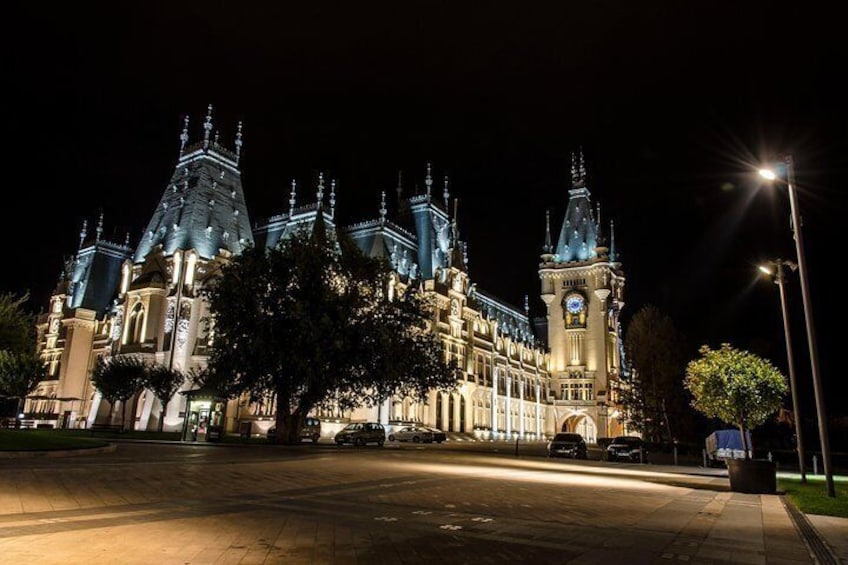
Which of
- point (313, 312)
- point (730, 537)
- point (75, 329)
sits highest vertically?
point (75, 329)

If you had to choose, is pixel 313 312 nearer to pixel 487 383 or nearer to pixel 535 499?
pixel 535 499

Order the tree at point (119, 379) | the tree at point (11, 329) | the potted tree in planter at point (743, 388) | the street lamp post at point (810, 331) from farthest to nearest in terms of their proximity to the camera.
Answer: the tree at point (119, 379), the tree at point (11, 329), the potted tree in planter at point (743, 388), the street lamp post at point (810, 331)

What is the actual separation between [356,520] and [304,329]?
25984 millimetres

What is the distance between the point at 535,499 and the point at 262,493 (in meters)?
6.35

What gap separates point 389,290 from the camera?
248 feet

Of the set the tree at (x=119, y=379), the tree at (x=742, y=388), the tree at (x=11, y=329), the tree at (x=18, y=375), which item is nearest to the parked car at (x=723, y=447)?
the tree at (x=742, y=388)

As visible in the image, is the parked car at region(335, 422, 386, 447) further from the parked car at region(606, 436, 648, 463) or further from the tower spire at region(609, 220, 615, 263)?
the tower spire at region(609, 220, 615, 263)

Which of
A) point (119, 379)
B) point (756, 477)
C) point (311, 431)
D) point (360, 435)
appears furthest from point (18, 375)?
point (756, 477)

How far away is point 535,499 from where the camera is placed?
50.5 feet

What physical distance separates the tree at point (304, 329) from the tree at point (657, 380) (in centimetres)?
3222

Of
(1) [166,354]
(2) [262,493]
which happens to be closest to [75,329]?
(1) [166,354]

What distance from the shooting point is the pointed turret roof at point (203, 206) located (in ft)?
237

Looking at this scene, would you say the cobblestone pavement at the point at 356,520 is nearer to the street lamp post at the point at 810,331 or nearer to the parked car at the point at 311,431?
the street lamp post at the point at 810,331

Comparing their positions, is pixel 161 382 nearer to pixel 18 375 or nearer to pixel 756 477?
pixel 18 375
